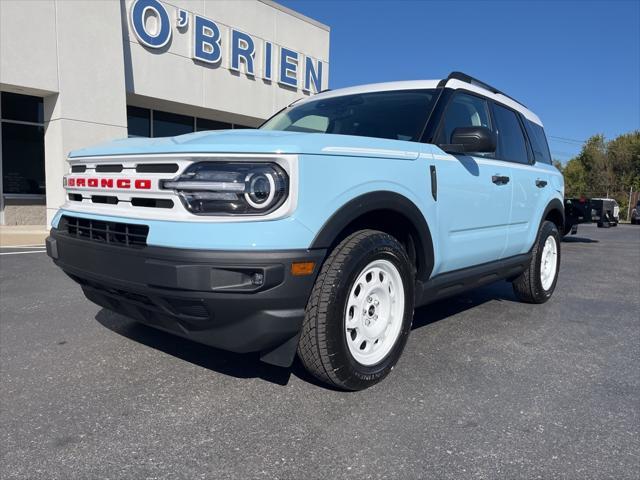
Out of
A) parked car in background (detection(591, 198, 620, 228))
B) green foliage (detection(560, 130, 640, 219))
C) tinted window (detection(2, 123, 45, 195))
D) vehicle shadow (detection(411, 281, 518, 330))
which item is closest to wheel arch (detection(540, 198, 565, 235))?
vehicle shadow (detection(411, 281, 518, 330))

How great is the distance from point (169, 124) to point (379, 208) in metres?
14.5

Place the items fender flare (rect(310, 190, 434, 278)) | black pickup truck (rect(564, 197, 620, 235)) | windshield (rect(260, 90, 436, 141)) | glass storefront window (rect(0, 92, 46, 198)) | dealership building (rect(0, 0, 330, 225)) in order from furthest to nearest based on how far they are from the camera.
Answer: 1. glass storefront window (rect(0, 92, 46, 198))
2. black pickup truck (rect(564, 197, 620, 235))
3. dealership building (rect(0, 0, 330, 225))
4. windshield (rect(260, 90, 436, 141))
5. fender flare (rect(310, 190, 434, 278))

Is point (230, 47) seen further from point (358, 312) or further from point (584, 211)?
point (358, 312)

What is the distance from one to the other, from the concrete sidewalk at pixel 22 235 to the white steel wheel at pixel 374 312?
8644 millimetres

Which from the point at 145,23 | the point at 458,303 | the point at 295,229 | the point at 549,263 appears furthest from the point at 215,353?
the point at 145,23

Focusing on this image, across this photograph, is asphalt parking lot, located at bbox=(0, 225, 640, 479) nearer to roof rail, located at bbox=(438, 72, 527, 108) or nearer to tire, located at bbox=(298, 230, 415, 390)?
tire, located at bbox=(298, 230, 415, 390)

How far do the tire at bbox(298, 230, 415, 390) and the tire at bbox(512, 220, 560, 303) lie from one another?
237 centimetres

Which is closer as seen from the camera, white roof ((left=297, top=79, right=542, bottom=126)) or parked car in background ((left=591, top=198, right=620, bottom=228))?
white roof ((left=297, top=79, right=542, bottom=126))

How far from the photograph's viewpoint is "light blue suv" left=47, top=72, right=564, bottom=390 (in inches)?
89.4

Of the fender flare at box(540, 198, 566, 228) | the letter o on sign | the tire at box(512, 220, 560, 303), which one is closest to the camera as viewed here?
the tire at box(512, 220, 560, 303)

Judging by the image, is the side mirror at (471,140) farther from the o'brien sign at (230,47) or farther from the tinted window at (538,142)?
the o'brien sign at (230,47)

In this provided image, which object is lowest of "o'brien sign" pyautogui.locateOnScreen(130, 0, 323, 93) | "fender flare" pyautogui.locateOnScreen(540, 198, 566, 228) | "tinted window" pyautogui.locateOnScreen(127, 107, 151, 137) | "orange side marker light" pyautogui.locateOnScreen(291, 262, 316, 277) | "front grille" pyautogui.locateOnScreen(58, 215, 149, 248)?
"orange side marker light" pyautogui.locateOnScreen(291, 262, 316, 277)

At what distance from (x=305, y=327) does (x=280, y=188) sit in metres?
0.72

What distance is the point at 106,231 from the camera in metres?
2.64
